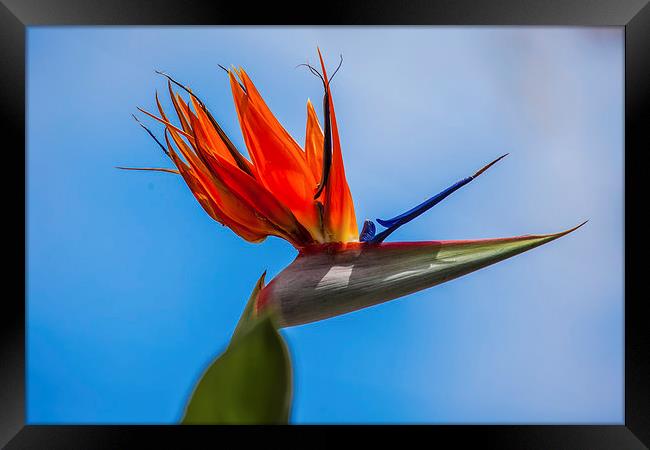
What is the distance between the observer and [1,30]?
1157 millimetres

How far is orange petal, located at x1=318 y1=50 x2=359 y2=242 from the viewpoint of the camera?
0.78m

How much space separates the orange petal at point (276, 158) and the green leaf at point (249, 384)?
1.48 feet

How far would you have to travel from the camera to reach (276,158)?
0.79 metres

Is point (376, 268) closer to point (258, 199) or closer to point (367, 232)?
point (367, 232)

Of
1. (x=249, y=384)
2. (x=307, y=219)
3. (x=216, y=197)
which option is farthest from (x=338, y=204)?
(x=249, y=384)

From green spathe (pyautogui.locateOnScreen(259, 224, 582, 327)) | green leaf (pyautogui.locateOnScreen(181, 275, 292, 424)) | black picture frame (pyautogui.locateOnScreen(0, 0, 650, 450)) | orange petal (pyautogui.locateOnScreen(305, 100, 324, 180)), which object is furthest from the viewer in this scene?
black picture frame (pyautogui.locateOnScreen(0, 0, 650, 450))

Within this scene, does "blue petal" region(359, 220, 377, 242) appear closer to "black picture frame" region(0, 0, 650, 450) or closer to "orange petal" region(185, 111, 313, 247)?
"orange petal" region(185, 111, 313, 247)

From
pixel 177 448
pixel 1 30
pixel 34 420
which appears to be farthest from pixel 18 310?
pixel 1 30

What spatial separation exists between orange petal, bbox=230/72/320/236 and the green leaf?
45 cm

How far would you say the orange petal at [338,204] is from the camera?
78cm

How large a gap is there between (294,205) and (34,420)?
2.72 ft

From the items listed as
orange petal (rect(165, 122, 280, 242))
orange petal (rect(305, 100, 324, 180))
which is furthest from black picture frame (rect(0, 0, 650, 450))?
orange petal (rect(165, 122, 280, 242))

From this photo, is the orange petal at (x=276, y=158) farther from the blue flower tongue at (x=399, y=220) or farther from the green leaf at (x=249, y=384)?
the green leaf at (x=249, y=384)

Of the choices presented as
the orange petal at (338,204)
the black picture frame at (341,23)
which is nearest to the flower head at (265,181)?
the orange petal at (338,204)
